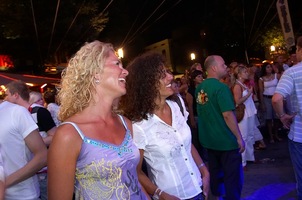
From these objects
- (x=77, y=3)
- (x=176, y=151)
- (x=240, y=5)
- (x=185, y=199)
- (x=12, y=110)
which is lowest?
(x=185, y=199)

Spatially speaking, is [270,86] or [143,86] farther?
[270,86]

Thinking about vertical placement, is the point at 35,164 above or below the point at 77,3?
below

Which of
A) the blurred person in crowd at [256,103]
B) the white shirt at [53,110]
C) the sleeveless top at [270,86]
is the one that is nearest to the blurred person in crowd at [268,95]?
the sleeveless top at [270,86]

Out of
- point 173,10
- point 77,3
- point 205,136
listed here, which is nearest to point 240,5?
point 77,3

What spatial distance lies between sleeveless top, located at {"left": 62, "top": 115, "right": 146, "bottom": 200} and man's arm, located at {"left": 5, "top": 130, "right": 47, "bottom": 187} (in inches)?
37.1

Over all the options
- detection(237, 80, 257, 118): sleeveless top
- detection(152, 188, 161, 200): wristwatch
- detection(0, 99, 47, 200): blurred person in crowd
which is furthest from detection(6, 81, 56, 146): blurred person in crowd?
detection(237, 80, 257, 118): sleeveless top

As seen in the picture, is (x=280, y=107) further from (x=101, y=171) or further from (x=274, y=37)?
(x=274, y=37)

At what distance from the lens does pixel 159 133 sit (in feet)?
9.11

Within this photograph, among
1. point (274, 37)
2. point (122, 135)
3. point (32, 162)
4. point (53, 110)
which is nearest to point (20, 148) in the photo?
point (32, 162)

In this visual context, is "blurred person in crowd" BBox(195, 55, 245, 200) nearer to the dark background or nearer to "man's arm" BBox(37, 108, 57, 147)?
"man's arm" BBox(37, 108, 57, 147)

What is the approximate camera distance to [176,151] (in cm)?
276

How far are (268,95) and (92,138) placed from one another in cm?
777

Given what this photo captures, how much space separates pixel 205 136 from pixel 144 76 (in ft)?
7.39

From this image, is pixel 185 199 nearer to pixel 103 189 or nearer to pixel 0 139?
pixel 103 189
